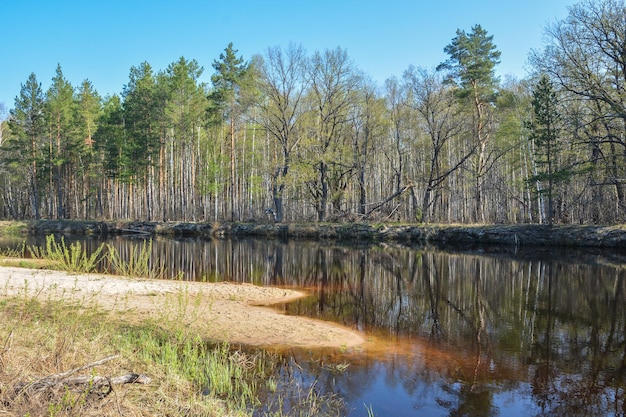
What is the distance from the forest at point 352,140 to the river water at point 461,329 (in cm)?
1061

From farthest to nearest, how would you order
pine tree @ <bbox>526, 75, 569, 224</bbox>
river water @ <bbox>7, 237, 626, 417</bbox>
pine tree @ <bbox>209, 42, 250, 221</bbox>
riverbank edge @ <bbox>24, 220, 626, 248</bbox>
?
pine tree @ <bbox>209, 42, 250, 221</bbox> → pine tree @ <bbox>526, 75, 569, 224</bbox> → riverbank edge @ <bbox>24, 220, 626, 248</bbox> → river water @ <bbox>7, 237, 626, 417</bbox>

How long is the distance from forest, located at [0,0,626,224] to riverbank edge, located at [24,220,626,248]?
1.83 meters

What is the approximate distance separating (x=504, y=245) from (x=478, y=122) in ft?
37.8

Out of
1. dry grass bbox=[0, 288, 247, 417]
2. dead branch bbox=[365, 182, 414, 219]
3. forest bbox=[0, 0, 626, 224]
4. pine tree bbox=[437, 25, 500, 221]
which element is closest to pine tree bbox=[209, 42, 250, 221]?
forest bbox=[0, 0, 626, 224]

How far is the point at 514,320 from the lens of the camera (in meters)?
11.7

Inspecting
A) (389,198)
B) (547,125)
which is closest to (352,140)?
(389,198)

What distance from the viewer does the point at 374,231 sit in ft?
116

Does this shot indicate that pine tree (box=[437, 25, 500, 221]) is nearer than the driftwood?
No

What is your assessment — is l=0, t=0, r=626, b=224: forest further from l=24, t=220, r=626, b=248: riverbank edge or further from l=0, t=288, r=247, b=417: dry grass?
l=0, t=288, r=247, b=417: dry grass

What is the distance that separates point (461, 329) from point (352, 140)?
104 ft

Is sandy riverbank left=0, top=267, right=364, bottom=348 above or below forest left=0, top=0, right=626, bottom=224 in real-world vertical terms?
below

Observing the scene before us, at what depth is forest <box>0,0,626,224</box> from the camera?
28562 mm

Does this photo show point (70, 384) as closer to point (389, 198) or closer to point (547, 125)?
point (547, 125)

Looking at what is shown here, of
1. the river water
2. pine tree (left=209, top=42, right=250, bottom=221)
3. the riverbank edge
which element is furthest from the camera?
pine tree (left=209, top=42, right=250, bottom=221)
